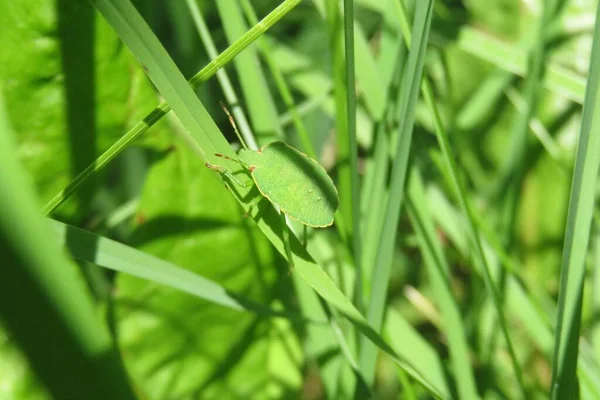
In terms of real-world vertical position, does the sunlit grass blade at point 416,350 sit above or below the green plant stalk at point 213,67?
below

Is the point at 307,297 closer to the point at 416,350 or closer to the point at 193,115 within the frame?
the point at 416,350

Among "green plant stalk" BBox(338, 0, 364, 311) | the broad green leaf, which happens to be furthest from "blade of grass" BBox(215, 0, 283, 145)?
"green plant stalk" BBox(338, 0, 364, 311)

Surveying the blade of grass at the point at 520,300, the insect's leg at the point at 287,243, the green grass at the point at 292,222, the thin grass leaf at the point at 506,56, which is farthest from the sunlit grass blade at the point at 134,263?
the thin grass leaf at the point at 506,56

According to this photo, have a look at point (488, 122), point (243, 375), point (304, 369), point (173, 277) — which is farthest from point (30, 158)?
point (488, 122)

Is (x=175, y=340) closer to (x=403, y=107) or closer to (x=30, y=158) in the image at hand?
(x=30, y=158)

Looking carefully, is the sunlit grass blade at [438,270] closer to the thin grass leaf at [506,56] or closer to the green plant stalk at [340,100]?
the green plant stalk at [340,100]

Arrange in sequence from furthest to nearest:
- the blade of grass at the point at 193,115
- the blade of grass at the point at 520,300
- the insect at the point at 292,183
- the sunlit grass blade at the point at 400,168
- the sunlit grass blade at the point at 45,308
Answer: the blade of grass at the point at 520,300, the insect at the point at 292,183, the sunlit grass blade at the point at 400,168, the blade of grass at the point at 193,115, the sunlit grass blade at the point at 45,308

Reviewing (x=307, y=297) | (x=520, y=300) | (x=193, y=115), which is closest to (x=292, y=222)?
(x=307, y=297)
